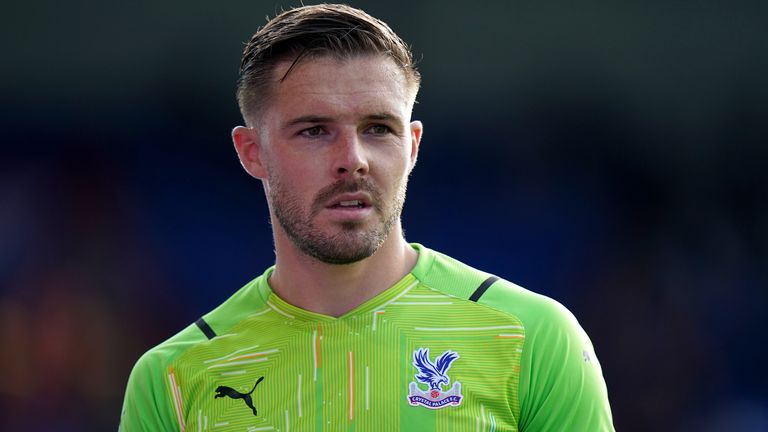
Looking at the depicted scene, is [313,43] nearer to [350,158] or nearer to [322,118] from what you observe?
[322,118]

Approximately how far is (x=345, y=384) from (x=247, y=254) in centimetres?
352

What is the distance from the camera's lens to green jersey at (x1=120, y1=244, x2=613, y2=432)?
2363mm

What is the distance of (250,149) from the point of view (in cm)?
273

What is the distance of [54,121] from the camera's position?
5930mm

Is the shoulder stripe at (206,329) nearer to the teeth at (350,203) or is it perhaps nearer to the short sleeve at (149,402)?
the short sleeve at (149,402)

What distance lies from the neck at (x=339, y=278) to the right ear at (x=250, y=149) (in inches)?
8.0

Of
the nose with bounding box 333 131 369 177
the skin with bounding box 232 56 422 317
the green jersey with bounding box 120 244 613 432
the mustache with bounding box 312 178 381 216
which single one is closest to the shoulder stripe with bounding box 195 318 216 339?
the green jersey with bounding box 120 244 613 432

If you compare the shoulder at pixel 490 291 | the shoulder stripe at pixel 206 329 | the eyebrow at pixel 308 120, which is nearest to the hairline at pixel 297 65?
the eyebrow at pixel 308 120

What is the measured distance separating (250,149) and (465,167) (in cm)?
340

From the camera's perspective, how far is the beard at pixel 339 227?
2.45 meters

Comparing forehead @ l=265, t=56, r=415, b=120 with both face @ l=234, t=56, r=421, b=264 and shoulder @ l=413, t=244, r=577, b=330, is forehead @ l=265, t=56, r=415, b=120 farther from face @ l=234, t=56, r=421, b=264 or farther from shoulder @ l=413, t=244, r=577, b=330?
shoulder @ l=413, t=244, r=577, b=330

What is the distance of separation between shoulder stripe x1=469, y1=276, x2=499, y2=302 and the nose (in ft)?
1.51

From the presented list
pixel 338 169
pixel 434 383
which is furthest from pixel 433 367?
pixel 338 169

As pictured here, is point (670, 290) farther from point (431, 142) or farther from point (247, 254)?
point (247, 254)
